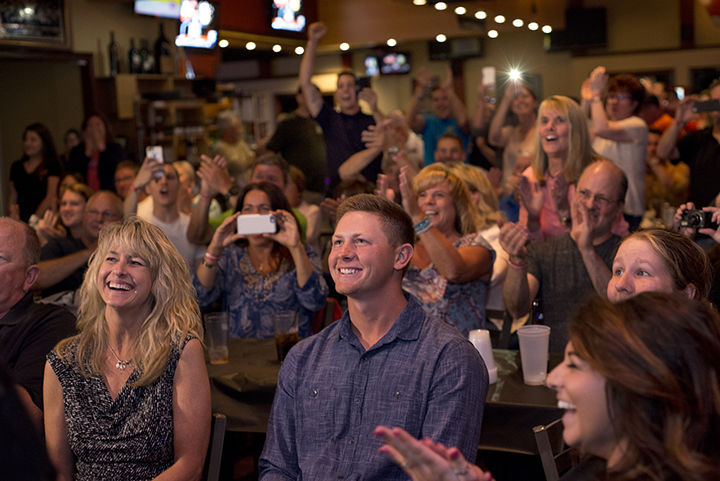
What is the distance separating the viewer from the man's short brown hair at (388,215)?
2.30 m

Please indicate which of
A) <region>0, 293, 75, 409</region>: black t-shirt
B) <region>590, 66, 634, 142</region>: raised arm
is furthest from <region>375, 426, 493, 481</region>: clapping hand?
<region>590, 66, 634, 142</region>: raised arm

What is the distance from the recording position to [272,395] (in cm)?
265

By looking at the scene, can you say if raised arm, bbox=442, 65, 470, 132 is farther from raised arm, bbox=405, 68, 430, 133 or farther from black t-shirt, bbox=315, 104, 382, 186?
black t-shirt, bbox=315, 104, 382, 186

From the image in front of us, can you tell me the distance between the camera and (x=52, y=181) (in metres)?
5.91

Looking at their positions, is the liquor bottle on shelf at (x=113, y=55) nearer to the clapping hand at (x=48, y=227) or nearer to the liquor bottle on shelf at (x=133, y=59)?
the liquor bottle on shelf at (x=133, y=59)

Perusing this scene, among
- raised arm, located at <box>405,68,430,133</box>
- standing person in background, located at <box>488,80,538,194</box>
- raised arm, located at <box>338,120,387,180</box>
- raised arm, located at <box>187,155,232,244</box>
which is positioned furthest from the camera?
raised arm, located at <box>405,68,430,133</box>

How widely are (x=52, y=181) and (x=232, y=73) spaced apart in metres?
9.21

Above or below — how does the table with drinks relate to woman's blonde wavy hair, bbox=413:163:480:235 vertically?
below

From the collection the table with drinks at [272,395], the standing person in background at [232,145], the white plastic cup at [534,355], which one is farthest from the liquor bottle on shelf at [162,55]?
the white plastic cup at [534,355]

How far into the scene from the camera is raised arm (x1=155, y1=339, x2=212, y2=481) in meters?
2.19

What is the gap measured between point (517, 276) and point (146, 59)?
6.17m

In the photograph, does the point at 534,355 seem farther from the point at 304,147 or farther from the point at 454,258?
the point at 304,147

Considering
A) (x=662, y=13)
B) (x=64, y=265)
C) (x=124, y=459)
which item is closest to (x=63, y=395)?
(x=124, y=459)

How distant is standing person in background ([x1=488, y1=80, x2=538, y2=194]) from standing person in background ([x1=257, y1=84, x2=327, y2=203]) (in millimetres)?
1239
